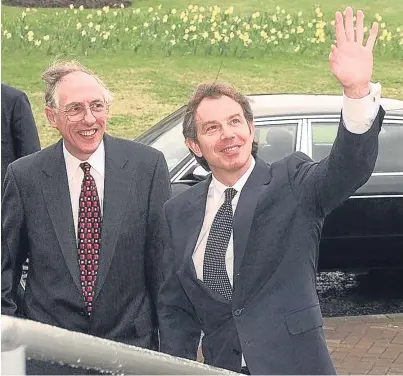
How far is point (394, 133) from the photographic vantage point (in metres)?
8.33

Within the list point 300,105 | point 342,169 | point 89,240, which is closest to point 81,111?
point 89,240

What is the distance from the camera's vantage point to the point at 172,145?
8281 mm

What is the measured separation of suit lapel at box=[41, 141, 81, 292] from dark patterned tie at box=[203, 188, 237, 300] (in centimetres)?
63

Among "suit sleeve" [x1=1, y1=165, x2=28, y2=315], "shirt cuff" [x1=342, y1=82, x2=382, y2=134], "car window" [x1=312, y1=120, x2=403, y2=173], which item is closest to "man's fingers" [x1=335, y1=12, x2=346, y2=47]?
"shirt cuff" [x1=342, y1=82, x2=382, y2=134]

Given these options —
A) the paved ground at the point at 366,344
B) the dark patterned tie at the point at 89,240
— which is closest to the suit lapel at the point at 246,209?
the dark patterned tie at the point at 89,240

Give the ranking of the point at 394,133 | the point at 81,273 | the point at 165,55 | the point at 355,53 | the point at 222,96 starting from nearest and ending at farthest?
1. the point at 355,53
2. the point at 222,96
3. the point at 81,273
4. the point at 394,133
5. the point at 165,55

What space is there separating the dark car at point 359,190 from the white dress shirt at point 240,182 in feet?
14.7

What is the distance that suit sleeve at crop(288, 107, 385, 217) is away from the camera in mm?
3125

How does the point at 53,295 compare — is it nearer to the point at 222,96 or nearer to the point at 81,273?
the point at 81,273

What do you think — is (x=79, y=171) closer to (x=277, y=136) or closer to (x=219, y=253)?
(x=219, y=253)

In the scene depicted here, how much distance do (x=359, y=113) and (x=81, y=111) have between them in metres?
1.29

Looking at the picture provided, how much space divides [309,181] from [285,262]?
0.93 feet

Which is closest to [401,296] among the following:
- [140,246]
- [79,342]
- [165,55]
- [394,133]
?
[394,133]

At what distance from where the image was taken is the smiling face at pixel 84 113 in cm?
398
